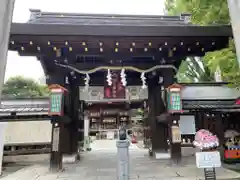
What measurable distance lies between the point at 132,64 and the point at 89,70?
1.53 metres

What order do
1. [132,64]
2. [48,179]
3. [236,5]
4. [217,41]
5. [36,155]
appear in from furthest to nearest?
[36,155], [132,64], [217,41], [48,179], [236,5]

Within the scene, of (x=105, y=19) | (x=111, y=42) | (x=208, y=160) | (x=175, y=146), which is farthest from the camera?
(x=105, y=19)

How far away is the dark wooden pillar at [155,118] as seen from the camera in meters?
8.97

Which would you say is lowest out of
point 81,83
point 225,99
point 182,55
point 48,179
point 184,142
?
point 48,179

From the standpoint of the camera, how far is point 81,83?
896 centimetres

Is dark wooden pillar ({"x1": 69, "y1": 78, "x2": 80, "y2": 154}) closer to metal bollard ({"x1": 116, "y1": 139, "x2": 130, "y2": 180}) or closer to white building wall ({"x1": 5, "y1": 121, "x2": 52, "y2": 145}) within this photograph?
white building wall ({"x1": 5, "y1": 121, "x2": 52, "y2": 145})

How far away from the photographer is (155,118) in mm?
9156

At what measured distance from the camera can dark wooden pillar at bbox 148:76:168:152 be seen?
8969 millimetres

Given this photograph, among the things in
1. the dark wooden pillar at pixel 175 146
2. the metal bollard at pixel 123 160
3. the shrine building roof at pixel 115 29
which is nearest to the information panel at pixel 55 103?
the shrine building roof at pixel 115 29

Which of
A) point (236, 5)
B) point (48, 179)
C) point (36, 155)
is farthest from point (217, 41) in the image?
point (36, 155)

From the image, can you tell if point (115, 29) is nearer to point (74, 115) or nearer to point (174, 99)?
point (174, 99)

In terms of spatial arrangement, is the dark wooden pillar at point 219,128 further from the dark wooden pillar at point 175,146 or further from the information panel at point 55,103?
the information panel at point 55,103

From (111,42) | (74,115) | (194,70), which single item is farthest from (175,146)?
(194,70)

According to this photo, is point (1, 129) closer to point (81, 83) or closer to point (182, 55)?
point (81, 83)
